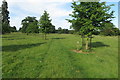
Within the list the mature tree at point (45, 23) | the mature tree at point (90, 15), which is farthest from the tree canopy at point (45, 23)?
the mature tree at point (90, 15)

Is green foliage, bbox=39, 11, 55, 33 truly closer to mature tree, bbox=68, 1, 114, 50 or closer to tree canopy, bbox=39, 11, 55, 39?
tree canopy, bbox=39, 11, 55, 39

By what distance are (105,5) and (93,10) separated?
191 cm

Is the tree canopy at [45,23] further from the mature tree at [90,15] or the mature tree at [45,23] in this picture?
the mature tree at [90,15]

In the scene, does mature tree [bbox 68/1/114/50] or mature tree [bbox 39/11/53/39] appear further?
mature tree [bbox 39/11/53/39]

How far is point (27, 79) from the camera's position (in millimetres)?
6133

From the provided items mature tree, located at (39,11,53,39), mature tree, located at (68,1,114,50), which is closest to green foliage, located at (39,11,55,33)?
mature tree, located at (39,11,53,39)

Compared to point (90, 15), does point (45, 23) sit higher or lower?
higher

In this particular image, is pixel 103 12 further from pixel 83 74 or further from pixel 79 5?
pixel 83 74

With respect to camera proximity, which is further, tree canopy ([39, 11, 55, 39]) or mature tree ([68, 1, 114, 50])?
tree canopy ([39, 11, 55, 39])

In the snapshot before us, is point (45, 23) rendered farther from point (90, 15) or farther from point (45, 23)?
point (90, 15)

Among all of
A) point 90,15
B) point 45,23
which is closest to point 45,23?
point 45,23

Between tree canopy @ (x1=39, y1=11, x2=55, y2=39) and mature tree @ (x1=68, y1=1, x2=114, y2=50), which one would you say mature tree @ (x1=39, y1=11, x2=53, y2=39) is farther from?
mature tree @ (x1=68, y1=1, x2=114, y2=50)

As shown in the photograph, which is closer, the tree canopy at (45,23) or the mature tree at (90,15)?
the mature tree at (90,15)

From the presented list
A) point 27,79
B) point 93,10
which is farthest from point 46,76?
point 93,10
